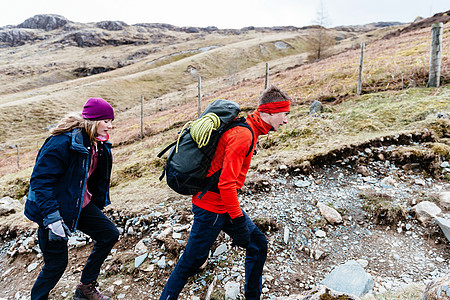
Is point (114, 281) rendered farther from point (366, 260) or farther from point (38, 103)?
point (38, 103)

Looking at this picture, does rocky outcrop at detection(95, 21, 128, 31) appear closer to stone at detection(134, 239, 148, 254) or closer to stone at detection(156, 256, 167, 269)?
stone at detection(134, 239, 148, 254)

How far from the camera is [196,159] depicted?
8.44ft

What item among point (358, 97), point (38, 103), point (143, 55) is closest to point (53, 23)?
point (143, 55)

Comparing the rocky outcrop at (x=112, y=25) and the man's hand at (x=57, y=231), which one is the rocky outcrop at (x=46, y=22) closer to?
the rocky outcrop at (x=112, y=25)

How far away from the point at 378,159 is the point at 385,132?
147 centimetres

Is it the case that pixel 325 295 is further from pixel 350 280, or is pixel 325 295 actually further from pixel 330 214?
pixel 330 214

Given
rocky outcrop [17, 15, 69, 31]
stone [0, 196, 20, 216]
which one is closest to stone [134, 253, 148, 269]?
stone [0, 196, 20, 216]

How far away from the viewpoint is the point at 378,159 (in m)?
6.66

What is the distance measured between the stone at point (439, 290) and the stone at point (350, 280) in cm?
88

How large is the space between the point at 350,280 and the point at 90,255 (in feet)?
11.8

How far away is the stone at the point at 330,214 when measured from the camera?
4.89 m

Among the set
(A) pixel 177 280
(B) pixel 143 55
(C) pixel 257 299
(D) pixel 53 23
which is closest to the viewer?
(A) pixel 177 280

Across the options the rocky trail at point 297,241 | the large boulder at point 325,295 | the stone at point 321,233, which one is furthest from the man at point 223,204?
the stone at point 321,233

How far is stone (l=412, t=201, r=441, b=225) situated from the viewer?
4.53 meters
